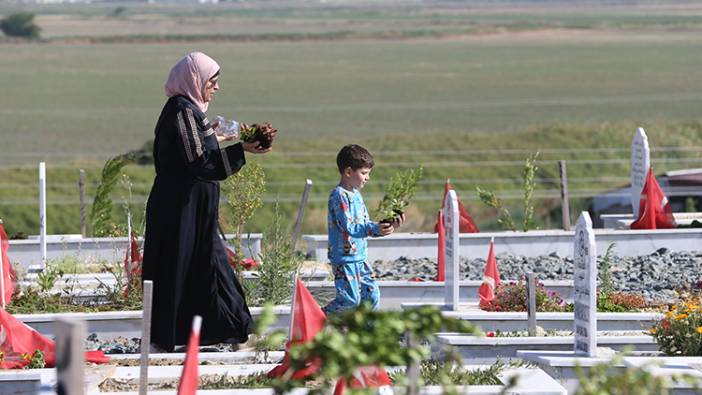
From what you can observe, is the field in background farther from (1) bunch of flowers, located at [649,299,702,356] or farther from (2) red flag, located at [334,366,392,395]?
(2) red flag, located at [334,366,392,395]

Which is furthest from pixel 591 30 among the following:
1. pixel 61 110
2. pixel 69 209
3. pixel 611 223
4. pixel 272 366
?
pixel 272 366

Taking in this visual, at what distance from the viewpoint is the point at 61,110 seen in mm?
70938

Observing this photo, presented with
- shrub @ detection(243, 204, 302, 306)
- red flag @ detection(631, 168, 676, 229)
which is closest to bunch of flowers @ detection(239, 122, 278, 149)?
shrub @ detection(243, 204, 302, 306)

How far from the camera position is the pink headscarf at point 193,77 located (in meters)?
9.51

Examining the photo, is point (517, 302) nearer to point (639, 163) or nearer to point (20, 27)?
point (639, 163)

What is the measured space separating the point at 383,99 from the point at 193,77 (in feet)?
220

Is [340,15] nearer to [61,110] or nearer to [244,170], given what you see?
[61,110]

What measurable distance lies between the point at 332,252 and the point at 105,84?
77.8 metres

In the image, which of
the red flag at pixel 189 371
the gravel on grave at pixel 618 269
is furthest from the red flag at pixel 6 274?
the red flag at pixel 189 371

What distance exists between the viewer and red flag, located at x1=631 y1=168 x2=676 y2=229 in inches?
619

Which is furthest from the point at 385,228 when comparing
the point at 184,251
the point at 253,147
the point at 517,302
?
the point at 517,302

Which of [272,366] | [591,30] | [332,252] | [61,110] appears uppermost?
[591,30]

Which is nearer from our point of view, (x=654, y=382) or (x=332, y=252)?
(x=654, y=382)

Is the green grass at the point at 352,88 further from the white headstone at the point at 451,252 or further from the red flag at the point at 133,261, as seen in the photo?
the white headstone at the point at 451,252
